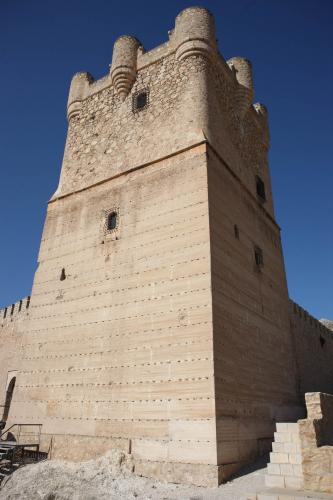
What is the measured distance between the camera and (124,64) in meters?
10.7

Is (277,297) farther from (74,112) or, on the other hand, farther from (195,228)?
(74,112)

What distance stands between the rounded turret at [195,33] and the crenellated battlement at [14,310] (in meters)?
9.03

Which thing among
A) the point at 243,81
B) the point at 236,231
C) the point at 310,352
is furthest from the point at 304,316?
the point at 243,81

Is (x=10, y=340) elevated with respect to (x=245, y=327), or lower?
elevated

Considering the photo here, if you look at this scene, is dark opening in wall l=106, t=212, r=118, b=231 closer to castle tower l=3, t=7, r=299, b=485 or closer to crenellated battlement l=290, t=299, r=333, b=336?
castle tower l=3, t=7, r=299, b=485

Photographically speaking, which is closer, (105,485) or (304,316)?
(105,485)

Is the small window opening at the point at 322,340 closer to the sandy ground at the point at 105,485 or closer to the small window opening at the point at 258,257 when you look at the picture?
the small window opening at the point at 258,257

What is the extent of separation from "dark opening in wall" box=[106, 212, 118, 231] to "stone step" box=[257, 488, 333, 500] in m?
5.87

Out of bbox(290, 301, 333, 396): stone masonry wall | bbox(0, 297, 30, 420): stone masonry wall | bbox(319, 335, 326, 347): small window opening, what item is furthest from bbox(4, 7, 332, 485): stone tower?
bbox(319, 335, 326, 347): small window opening

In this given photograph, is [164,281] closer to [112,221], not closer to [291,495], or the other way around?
[112,221]

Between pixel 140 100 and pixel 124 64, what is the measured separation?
1254 millimetres

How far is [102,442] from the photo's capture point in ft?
22.7

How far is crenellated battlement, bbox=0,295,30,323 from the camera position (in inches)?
522

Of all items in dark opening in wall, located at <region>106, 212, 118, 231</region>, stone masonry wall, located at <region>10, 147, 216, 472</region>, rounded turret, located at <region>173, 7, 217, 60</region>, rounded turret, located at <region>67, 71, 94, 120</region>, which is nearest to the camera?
stone masonry wall, located at <region>10, 147, 216, 472</region>
